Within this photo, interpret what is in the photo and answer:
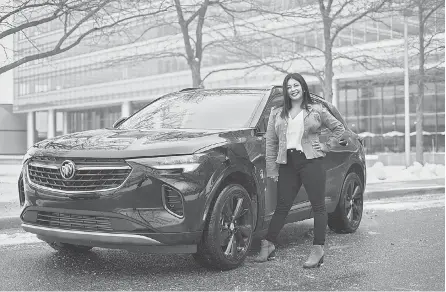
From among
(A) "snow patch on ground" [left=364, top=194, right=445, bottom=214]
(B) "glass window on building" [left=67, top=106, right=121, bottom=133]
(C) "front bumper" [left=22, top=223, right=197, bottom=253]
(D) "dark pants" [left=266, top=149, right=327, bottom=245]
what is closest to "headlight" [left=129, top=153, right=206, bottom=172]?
(C) "front bumper" [left=22, top=223, right=197, bottom=253]

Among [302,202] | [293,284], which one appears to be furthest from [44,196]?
[302,202]

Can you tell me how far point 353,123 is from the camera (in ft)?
153

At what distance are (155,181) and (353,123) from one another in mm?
43217

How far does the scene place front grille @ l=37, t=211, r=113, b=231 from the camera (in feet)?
15.7

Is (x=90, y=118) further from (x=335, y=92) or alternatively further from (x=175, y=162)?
(x=175, y=162)

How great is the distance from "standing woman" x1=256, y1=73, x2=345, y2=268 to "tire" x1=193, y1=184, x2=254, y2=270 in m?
0.31

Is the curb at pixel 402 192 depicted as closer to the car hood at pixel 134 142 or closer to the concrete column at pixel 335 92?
the car hood at pixel 134 142

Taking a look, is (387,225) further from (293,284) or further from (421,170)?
(421,170)

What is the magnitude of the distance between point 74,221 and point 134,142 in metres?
0.78

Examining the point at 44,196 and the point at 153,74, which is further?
the point at 153,74

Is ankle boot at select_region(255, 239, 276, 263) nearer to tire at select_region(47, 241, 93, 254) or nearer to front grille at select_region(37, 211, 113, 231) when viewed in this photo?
front grille at select_region(37, 211, 113, 231)

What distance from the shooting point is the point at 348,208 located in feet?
24.7

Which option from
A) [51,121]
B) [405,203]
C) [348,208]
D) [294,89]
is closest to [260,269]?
[294,89]

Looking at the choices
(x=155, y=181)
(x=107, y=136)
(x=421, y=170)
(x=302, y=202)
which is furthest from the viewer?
(x=421, y=170)
